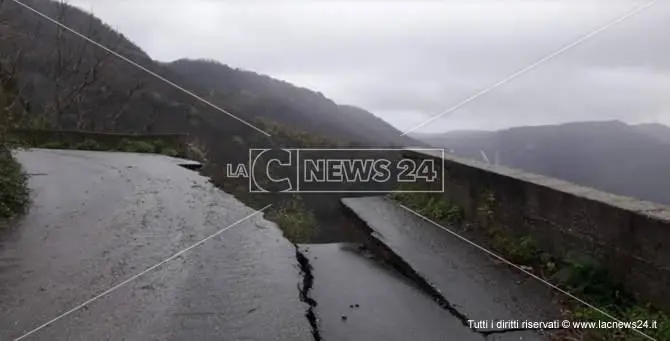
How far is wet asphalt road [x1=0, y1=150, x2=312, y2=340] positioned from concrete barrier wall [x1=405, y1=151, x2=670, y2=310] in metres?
2.57

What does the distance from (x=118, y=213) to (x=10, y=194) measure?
61.7 inches

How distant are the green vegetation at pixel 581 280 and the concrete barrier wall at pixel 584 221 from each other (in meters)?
0.06

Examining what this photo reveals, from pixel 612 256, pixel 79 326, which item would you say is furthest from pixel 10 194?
pixel 612 256

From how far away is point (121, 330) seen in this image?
459 centimetres

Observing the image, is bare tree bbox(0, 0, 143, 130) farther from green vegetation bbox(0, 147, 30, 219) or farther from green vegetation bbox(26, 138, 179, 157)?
green vegetation bbox(0, 147, 30, 219)

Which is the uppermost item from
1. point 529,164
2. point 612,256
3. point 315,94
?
point 315,94

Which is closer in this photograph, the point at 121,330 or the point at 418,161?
the point at 121,330

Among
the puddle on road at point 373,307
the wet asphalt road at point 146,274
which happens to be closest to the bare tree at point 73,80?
the wet asphalt road at point 146,274

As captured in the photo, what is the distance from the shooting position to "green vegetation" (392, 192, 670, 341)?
4.64m

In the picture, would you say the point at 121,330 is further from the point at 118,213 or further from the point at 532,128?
the point at 532,128

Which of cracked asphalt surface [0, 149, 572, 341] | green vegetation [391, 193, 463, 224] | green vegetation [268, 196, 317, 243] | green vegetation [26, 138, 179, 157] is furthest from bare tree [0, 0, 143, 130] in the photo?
cracked asphalt surface [0, 149, 572, 341]

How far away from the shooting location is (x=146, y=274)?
6086 mm

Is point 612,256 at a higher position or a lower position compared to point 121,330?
higher

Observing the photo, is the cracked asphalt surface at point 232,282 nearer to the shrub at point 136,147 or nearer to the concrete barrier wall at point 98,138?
the shrub at point 136,147
